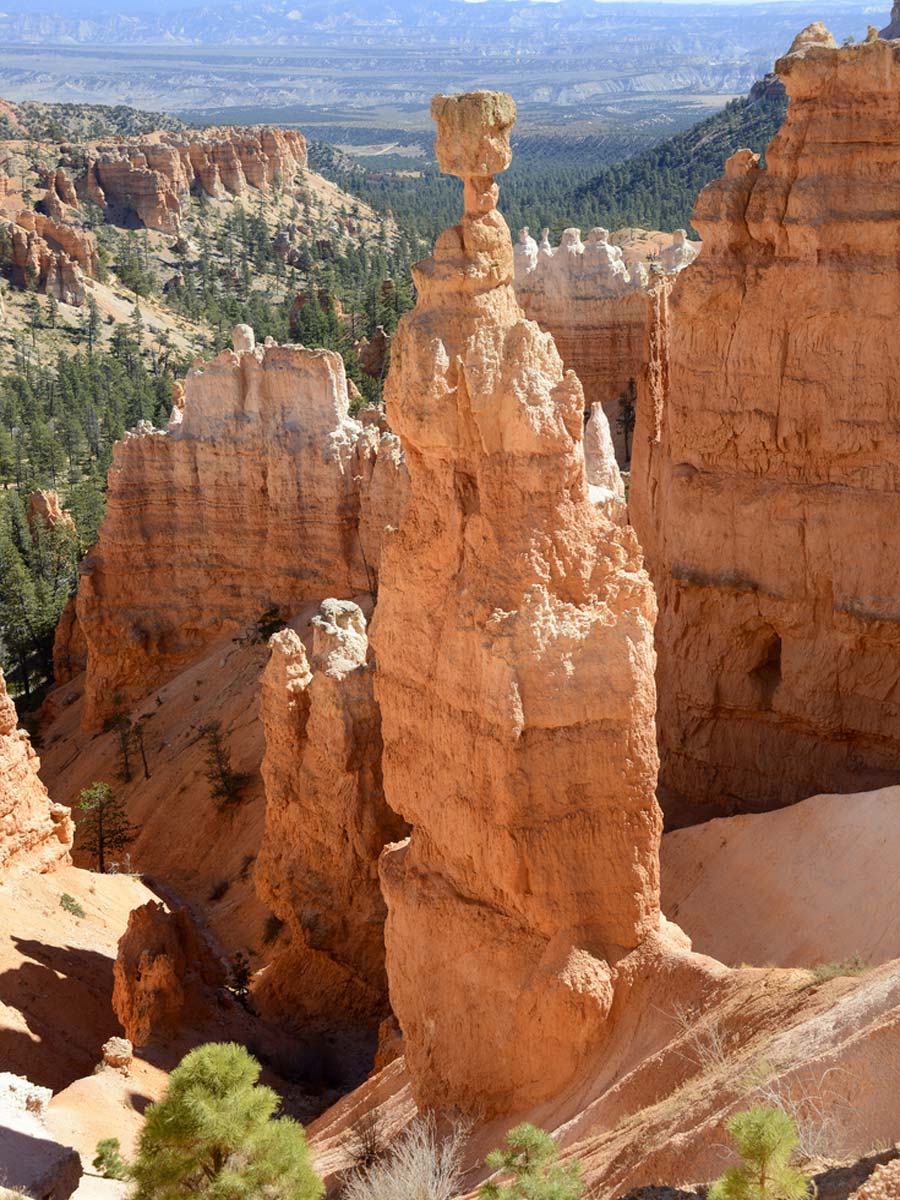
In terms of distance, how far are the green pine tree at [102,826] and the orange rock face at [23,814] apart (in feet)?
6.18

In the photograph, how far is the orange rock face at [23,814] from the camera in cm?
2067

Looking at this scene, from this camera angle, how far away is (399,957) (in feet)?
44.7

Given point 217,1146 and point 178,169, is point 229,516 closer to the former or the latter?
point 217,1146

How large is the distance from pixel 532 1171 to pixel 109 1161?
5535 millimetres

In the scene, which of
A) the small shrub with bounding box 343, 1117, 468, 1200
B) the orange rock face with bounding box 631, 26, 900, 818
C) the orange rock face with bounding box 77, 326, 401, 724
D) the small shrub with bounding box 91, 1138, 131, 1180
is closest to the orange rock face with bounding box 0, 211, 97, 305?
the orange rock face with bounding box 77, 326, 401, 724

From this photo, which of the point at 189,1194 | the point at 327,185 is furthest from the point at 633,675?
the point at 327,185

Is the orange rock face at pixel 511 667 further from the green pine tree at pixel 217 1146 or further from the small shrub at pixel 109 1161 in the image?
the small shrub at pixel 109 1161

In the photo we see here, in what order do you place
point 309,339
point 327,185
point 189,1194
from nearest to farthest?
point 189,1194 < point 309,339 < point 327,185

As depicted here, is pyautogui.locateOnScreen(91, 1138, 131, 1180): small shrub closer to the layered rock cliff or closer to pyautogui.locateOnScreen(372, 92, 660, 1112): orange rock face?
pyautogui.locateOnScreen(372, 92, 660, 1112): orange rock face

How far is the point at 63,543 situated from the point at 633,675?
4031cm

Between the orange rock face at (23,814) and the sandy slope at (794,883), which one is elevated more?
the sandy slope at (794,883)

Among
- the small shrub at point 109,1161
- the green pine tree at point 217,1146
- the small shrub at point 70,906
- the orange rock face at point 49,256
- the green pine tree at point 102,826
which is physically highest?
the orange rock face at point 49,256

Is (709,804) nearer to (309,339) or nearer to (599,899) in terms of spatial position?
(599,899)

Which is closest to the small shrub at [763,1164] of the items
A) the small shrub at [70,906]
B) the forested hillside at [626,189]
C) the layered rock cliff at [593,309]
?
the small shrub at [70,906]
